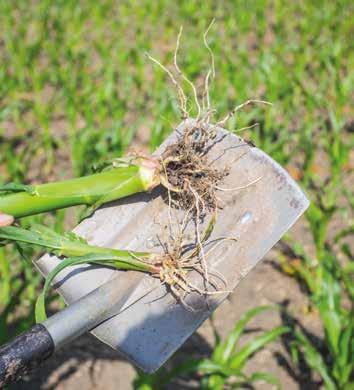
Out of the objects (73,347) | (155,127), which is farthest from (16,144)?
(73,347)

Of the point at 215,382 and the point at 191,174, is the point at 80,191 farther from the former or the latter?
the point at 215,382

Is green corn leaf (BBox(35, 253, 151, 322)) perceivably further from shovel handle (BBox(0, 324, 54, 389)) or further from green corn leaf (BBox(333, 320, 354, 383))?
green corn leaf (BBox(333, 320, 354, 383))

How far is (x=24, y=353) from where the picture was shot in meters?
1.33

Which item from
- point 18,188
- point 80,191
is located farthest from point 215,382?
point 18,188

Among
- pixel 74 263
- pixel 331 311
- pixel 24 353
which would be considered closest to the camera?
pixel 24 353

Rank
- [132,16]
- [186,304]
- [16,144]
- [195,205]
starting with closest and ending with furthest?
1. [186,304]
2. [195,205]
3. [16,144]
4. [132,16]

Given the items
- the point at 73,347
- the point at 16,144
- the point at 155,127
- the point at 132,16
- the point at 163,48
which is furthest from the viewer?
the point at 132,16

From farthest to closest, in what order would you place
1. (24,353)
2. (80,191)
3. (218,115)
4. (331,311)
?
1. (218,115)
2. (331,311)
3. (80,191)
4. (24,353)

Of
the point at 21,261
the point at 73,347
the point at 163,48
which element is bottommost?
the point at 73,347

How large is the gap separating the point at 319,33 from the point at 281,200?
150 inches

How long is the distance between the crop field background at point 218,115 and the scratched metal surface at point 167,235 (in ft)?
0.73

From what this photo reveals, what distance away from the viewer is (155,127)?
3295 millimetres

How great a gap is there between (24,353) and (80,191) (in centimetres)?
62

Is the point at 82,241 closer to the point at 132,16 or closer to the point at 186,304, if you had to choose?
the point at 186,304
